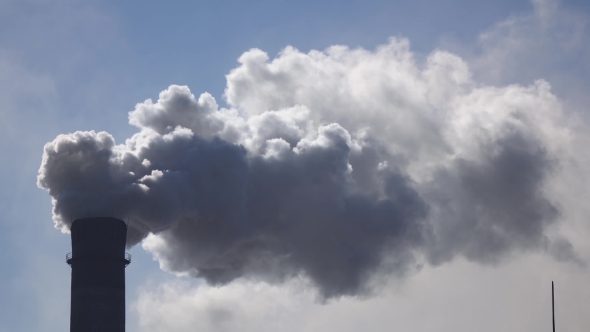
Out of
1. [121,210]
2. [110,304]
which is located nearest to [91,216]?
[121,210]

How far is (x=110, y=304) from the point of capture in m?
83.5

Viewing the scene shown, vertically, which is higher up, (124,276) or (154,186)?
(154,186)

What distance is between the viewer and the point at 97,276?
83438mm

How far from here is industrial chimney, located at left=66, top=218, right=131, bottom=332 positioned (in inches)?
3263

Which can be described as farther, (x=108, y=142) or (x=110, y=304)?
(x=108, y=142)

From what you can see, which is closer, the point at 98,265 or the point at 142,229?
the point at 98,265

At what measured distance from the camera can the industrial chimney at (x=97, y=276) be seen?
3263 inches

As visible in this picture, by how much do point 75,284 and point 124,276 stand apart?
444cm

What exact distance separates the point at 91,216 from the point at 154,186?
6239mm

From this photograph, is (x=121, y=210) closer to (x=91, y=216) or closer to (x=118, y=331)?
(x=91, y=216)

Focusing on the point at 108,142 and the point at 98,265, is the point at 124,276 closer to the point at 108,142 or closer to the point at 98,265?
the point at 98,265

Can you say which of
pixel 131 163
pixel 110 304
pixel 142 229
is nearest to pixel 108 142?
pixel 131 163

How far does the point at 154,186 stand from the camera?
8769cm

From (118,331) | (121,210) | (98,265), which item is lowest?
(118,331)
